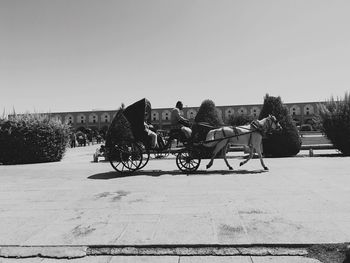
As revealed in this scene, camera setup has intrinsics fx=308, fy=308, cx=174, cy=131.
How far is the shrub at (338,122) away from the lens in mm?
14078

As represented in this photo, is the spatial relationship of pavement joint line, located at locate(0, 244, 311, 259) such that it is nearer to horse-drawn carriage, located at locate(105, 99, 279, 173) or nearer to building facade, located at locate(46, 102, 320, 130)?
horse-drawn carriage, located at locate(105, 99, 279, 173)

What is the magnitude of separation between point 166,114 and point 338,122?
70.7m

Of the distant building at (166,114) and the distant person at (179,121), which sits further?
the distant building at (166,114)

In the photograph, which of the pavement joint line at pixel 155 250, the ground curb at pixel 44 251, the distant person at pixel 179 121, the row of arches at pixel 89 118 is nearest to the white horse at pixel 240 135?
the distant person at pixel 179 121

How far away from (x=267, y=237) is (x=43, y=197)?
4.66m

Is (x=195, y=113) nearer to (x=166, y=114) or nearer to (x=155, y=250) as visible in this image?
(x=166, y=114)

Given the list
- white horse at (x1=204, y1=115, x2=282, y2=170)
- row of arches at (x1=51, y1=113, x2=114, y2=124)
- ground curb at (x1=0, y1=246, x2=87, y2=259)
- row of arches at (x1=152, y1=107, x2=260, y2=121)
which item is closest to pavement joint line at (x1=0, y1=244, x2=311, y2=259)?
ground curb at (x1=0, y1=246, x2=87, y2=259)

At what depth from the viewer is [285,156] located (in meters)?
14.7

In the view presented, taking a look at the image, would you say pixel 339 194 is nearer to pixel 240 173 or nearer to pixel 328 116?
pixel 240 173

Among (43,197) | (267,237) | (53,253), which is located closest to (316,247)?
(267,237)

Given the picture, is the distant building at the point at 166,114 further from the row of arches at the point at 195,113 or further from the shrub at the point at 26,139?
the shrub at the point at 26,139

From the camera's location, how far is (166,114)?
8406cm

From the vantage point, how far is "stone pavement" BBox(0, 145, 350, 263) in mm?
3611

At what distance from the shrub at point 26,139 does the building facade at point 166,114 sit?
62569 millimetres
